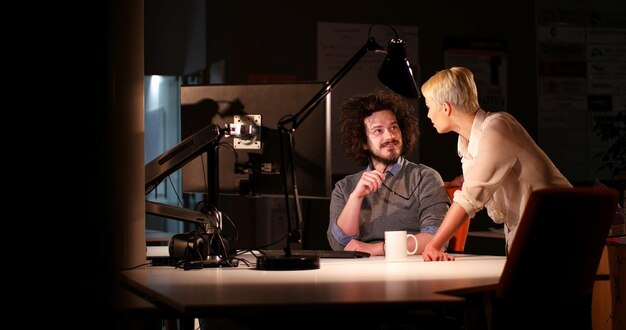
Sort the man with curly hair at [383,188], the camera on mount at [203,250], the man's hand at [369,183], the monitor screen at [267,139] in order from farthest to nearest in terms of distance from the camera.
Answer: the man with curly hair at [383,188] < the man's hand at [369,183] < the monitor screen at [267,139] < the camera on mount at [203,250]

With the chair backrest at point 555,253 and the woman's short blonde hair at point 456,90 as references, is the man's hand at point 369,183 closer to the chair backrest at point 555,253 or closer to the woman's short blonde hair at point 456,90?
the woman's short blonde hair at point 456,90

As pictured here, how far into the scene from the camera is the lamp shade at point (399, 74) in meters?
2.71

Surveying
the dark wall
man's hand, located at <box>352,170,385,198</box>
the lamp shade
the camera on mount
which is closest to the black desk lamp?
the lamp shade

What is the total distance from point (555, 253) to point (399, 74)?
0.89 meters

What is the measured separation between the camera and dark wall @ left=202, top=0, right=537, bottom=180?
496 cm

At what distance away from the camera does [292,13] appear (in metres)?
5.01

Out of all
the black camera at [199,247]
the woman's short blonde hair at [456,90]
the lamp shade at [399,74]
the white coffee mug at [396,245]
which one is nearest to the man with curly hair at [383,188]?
the white coffee mug at [396,245]

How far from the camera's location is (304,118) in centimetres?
256

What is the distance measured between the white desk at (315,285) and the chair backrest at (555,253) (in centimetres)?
10

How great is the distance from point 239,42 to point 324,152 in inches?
92.9

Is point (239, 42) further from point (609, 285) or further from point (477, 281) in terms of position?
point (477, 281)

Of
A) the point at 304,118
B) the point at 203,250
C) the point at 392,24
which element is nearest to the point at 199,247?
the point at 203,250

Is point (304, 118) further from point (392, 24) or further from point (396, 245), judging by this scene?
point (392, 24)

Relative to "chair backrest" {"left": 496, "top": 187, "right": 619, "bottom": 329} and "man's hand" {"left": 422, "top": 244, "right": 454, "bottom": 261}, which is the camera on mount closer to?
"man's hand" {"left": 422, "top": 244, "right": 454, "bottom": 261}
